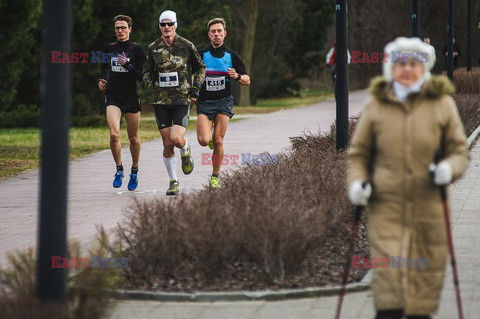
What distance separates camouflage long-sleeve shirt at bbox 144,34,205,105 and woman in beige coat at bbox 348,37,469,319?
688 cm

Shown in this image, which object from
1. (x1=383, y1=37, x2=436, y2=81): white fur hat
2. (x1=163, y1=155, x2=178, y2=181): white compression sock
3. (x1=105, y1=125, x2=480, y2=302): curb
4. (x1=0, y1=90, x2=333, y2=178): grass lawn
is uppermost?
(x1=383, y1=37, x2=436, y2=81): white fur hat

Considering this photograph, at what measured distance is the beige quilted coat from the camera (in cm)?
600

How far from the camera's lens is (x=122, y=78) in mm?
13547

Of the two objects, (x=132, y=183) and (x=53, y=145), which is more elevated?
(x=53, y=145)

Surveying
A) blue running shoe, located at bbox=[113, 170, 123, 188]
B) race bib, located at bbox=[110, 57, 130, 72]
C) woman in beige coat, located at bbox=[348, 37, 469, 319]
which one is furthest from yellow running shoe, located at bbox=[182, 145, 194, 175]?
woman in beige coat, located at bbox=[348, 37, 469, 319]

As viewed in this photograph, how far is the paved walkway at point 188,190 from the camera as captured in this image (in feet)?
23.6

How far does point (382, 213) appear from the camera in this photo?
6.07 metres

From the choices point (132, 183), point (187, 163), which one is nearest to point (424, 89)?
point (187, 163)

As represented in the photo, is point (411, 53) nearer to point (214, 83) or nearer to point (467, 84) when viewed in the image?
point (214, 83)

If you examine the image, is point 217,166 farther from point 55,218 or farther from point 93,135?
point 93,135

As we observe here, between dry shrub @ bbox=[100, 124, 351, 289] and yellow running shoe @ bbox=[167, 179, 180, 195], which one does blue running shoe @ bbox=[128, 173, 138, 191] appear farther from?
dry shrub @ bbox=[100, 124, 351, 289]

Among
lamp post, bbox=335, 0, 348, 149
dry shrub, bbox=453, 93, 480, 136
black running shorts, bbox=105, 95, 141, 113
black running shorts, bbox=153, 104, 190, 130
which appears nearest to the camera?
lamp post, bbox=335, 0, 348, 149

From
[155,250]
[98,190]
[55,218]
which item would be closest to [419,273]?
[55,218]

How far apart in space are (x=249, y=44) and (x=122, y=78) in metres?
24.7
